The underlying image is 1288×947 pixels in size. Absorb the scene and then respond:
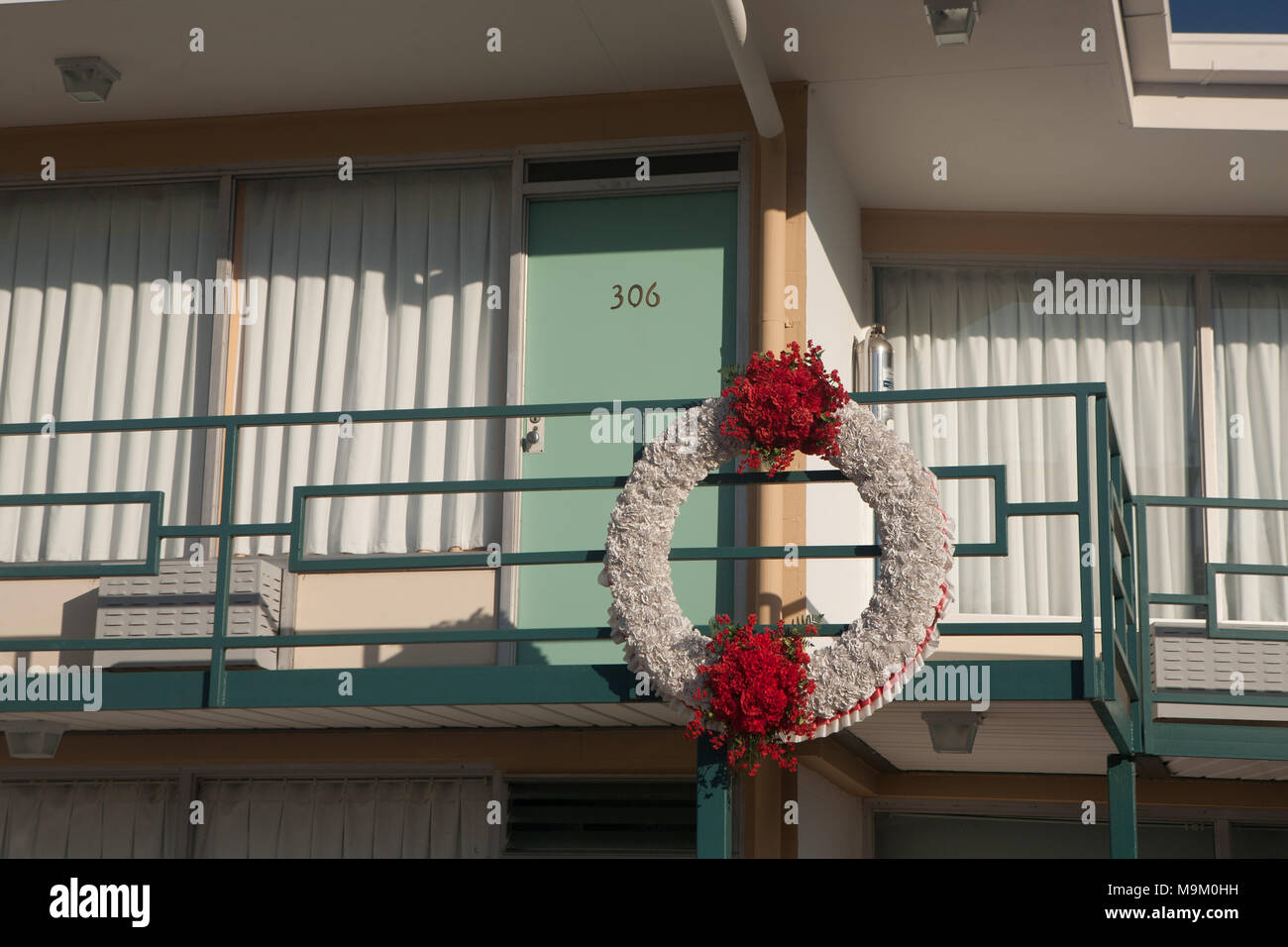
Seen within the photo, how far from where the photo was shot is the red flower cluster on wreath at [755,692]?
6004 millimetres

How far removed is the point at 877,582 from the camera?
6262mm

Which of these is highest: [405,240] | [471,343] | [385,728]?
[405,240]

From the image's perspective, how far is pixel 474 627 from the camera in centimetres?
812

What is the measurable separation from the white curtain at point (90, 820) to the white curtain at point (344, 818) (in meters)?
0.23

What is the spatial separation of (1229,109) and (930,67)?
168cm

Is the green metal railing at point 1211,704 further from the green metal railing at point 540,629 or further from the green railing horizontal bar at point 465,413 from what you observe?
the green railing horizontal bar at point 465,413

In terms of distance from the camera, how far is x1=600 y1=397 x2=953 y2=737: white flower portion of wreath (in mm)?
6098

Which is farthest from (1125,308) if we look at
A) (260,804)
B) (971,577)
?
(260,804)

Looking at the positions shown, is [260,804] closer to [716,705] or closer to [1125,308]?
[716,705]

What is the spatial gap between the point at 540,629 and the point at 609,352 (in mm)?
1942

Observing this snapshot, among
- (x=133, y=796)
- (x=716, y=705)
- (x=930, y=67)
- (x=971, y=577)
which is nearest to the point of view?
(x=716, y=705)

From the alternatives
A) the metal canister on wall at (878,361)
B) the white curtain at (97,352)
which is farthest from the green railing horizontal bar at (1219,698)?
the white curtain at (97,352)
